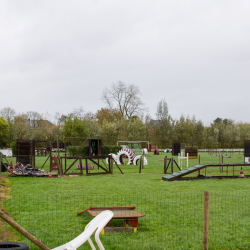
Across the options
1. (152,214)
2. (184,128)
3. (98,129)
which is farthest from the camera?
(184,128)

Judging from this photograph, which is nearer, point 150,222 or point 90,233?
point 90,233

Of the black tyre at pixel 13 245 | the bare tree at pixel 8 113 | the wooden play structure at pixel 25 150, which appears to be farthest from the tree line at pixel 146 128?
the black tyre at pixel 13 245

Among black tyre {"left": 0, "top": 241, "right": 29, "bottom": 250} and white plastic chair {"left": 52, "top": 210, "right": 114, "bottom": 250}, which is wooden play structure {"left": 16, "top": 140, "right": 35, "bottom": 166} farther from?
white plastic chair {"left": 52, "top": 210, "right": 114, "bottom": 250}

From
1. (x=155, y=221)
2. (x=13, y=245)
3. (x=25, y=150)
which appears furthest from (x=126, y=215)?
(x=25, y=150)

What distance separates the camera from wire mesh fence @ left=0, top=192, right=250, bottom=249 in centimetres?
498

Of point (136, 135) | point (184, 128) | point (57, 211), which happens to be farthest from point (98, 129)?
point (57, 211)

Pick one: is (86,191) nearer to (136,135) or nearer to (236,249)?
(236,249)

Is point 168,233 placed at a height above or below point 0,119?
below

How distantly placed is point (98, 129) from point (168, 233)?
46904 millimetres

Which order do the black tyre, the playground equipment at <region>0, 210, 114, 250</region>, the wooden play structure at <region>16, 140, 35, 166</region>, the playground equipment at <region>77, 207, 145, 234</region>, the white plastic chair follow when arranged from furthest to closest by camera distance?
the wooden play structure at <region>16, 140, 35, 166</region> < the playground equipment at <region>77, 207, 145, 234</region> < the black tyre < the white plastic chair < the playground equipment at <region>0, 210, 114, 250</region>

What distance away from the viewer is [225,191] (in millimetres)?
10414

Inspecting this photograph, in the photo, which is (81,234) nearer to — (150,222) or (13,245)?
(13,245)

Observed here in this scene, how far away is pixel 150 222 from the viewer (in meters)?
6.15

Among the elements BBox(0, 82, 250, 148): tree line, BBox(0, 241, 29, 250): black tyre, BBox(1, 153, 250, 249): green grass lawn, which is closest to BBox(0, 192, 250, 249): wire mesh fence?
BBox(1, 153, 250, 249): green grass lawn
